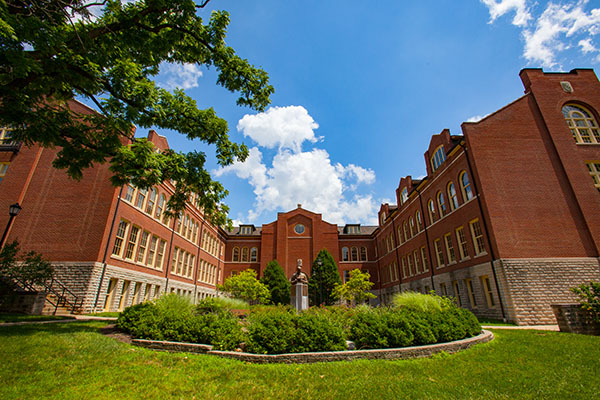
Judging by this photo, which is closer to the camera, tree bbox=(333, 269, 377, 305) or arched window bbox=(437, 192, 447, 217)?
arched window bbox=(437, 192, 447, 217)

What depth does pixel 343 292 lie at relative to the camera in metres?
33.4

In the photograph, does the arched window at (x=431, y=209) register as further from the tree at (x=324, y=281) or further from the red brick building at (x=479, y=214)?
the tree at (x=324, y=281)

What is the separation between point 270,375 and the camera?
18.2 feet

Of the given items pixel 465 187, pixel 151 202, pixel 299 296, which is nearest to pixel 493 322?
pixel 465 187

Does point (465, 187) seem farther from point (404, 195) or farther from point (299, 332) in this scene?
point (299, 332)

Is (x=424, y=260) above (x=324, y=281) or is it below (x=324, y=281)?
above

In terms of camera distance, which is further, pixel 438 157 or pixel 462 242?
pixel 438 157

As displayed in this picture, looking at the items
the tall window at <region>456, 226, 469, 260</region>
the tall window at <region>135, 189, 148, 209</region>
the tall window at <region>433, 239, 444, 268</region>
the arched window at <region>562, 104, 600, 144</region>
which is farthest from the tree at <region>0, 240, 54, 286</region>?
the arched window at <region>562, 104, 600, 144</region>

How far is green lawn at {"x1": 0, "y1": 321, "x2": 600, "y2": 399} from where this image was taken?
4566mm

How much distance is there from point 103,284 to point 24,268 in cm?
364

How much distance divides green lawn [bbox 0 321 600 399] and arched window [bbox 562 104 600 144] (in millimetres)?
17197

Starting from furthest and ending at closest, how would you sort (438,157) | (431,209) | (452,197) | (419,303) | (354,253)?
(354,253) → (431,209) → (438,157) → (452,197) → (419,303)

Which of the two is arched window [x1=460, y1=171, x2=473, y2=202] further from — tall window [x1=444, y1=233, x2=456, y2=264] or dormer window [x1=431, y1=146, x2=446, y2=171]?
tall window [x1=444, y1=233, x2=456, y2=264]

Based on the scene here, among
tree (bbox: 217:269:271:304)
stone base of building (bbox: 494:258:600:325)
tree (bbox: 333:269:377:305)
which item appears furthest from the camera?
tree (bbox: 333:269:377:305)
